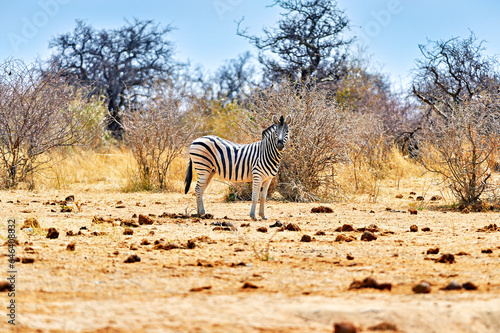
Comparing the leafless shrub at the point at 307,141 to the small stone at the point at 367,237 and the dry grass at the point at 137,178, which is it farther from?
the small stone at the point at 367,237

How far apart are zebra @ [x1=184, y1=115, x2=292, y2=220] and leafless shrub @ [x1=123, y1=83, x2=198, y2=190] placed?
4.09 metres

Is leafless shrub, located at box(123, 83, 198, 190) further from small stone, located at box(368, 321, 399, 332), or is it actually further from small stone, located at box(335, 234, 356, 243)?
small stone, located at box(368, 321, 399, 332)

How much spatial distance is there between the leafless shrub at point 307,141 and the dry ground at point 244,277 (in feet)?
9.43

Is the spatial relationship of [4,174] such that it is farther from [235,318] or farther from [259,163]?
[235,318]

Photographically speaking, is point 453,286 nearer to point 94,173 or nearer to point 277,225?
point 277,225

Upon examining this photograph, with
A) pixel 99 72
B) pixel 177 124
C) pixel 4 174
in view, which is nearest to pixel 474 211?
pixel 177 124

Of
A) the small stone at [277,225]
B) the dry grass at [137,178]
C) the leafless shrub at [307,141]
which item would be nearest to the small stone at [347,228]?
the small stone at [277,225]

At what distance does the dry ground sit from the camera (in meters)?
3.21

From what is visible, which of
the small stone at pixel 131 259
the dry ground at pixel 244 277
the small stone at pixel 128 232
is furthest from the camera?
the small stone at pixel 128 232

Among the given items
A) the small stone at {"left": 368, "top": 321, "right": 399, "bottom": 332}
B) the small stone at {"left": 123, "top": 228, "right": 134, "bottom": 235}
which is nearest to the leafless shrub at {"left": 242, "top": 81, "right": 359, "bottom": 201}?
the small stone at {"left": 123, "top": 228, "right": 134, "bottom": 235}

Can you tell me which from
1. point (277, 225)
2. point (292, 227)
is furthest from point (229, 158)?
point (292, 227)

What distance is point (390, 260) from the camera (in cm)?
540

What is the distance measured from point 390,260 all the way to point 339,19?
1987cm

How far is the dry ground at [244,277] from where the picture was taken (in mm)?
3207
